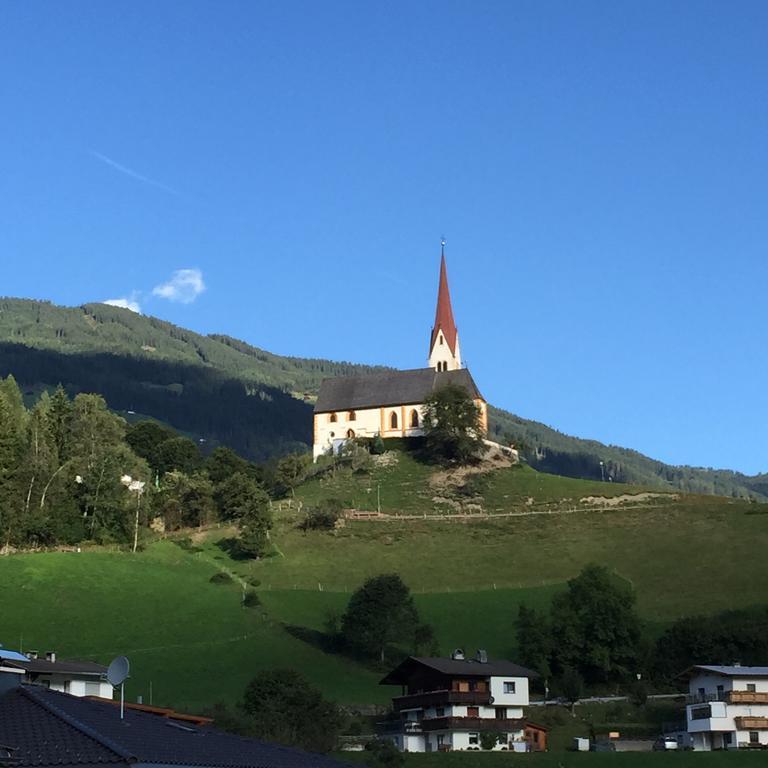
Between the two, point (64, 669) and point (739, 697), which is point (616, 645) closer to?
point (739, 697)

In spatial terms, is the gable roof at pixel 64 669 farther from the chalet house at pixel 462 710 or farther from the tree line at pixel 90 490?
the tree line at pixel 90 490

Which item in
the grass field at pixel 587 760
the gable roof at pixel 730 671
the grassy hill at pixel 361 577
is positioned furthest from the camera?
the grassy hill at pixel 361 577

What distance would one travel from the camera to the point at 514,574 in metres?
114

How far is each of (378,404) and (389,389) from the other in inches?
133

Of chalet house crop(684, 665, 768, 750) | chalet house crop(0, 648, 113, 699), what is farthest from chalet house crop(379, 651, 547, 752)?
chalet house crop(0, 648, 113, 699)

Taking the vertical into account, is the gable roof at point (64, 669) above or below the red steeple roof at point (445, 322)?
below

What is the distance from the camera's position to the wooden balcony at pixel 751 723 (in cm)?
7400

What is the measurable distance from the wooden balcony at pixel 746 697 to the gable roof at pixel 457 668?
12105mm

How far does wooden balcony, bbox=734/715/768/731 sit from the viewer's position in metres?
74.0

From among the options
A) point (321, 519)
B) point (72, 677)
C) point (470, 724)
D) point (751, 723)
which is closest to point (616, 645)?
point (751, 723)

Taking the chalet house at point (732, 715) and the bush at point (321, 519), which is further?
the bush at point (321, 519)

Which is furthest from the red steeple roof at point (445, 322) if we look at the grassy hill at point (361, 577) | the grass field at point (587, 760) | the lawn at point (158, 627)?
the grass field at point (587, 760)

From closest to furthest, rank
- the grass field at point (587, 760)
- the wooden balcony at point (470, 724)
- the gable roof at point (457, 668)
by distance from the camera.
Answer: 1. the grass field at point (587, 760)
2. the wooden balcony at point (470, 724)
3. the gable roof at point (457, 668)

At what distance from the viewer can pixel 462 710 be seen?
74.4m
